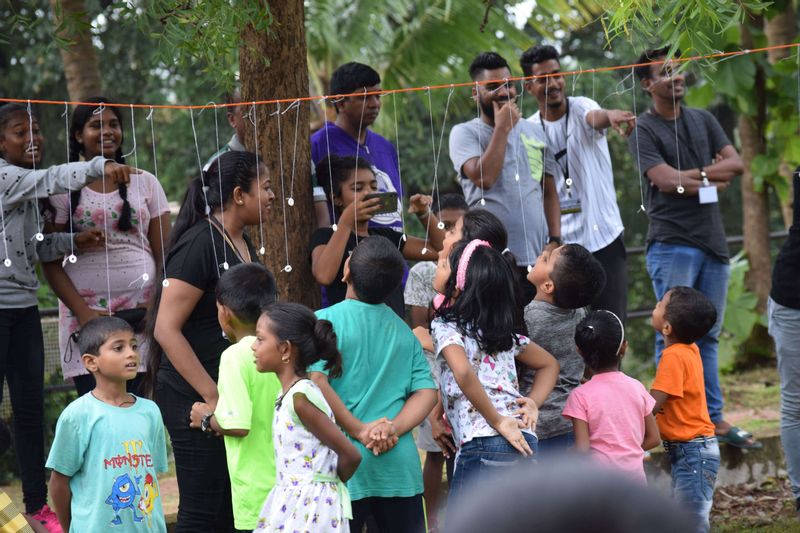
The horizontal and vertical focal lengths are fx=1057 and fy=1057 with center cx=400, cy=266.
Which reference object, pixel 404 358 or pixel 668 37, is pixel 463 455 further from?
pixel 668 37

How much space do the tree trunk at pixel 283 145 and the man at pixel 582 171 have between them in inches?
57.2

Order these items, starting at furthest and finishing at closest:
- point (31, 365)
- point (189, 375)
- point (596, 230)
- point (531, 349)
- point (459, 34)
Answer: point (459, 34) → point (596, 230) → point (31, 365) → point (531, 349) → point (189, 375)

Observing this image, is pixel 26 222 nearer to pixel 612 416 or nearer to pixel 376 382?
pixel 376 382

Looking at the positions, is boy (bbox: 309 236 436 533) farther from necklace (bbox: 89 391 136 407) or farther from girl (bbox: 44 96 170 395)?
girl (bbox: 44 96 170 395)

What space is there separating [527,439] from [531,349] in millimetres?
382

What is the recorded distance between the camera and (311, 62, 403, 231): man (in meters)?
5.22

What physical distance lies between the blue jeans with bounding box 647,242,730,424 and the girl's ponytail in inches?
106

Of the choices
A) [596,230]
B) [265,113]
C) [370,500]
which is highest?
[265,113]

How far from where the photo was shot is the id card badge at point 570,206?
19.5 feet

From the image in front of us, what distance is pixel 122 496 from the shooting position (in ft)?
12.7

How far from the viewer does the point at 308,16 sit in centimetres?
1144

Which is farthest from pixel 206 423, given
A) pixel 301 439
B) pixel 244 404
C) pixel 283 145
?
pixel 283 145

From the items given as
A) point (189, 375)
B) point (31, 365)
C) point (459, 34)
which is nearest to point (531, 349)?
point (189, 375)

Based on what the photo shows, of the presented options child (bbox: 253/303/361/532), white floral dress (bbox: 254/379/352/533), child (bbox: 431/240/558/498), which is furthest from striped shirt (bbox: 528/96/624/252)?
white floral dress (bbox: 254/379/352/533)
